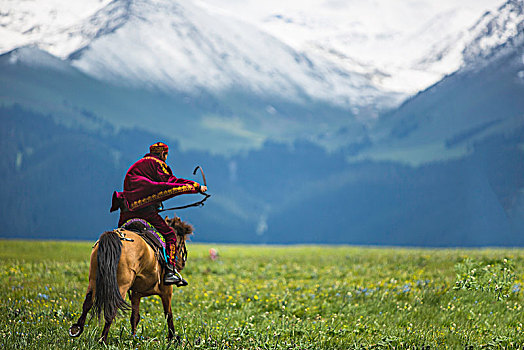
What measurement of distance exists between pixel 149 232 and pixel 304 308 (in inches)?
168

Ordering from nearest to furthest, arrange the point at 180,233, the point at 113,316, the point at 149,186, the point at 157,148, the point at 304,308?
1. the point at 113,316
2. the point at 149,186
3. the point at 157,148
4. the point at 180,233
5. the point at 304,308

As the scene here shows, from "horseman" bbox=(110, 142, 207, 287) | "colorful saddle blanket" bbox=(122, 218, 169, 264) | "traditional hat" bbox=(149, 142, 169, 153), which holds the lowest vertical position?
"colorful saddle blanket" bbox=(122, 218, 169, 264)

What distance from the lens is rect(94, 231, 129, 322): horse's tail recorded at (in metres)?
6.13

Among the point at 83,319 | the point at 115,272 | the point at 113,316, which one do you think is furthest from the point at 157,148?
the point at 83,319

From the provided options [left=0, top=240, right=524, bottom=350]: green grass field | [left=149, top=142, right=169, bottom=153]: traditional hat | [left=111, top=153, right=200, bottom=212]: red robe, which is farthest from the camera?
[left=149, top=142, right=169, bottom=153]: traditional hat

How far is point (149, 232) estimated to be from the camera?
24.1 feet

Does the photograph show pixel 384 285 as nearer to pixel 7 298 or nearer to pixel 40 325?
pixel 40 325

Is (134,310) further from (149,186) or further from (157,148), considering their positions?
(157,148)

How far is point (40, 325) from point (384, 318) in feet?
19.8

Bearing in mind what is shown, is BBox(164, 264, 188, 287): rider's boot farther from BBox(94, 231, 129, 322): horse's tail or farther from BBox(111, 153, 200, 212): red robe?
BBox(94, 231, 129, 322): horse's tail

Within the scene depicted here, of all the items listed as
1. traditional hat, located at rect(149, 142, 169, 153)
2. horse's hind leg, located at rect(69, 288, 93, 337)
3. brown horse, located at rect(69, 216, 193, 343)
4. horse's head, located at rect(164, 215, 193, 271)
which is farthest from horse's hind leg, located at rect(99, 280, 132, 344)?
traditional hat, located at rect(149, 142, 169, 153)

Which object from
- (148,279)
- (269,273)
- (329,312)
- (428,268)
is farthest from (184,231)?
(428,268)

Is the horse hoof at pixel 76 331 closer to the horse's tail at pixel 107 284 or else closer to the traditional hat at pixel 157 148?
the horse's tail at pixel 107 284

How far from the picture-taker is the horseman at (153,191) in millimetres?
7254
